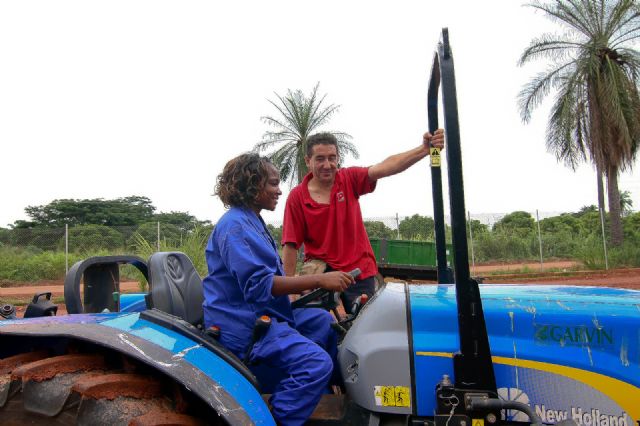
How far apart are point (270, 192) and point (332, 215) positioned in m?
0.96

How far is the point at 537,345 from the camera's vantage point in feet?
6.99

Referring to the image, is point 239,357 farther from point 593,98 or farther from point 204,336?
point 593,98

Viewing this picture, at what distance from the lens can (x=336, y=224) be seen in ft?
11.5

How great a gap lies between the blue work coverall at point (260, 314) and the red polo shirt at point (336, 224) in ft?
3.07

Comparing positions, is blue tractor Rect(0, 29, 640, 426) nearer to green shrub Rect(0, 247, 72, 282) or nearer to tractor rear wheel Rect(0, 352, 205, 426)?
tractor rear wheel Rect(0, 352, 205, 426)

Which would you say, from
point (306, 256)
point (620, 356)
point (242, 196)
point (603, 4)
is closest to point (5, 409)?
point (242, 196)

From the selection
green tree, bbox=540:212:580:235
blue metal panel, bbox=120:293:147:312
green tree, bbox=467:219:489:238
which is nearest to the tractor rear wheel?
blue metal panel, bbox=120:293:147:312

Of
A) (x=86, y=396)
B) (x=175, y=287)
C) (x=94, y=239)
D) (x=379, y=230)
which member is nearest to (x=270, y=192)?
(x=175, y=287)

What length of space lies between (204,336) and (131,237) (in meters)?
15.7

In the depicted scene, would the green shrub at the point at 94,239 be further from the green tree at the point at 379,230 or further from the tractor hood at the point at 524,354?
the tractor hood at the point at 524,354

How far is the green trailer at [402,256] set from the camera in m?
14.1

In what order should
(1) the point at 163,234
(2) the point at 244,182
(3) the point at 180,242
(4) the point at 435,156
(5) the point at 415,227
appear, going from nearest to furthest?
(2) the point at 244,182, (4) the point at 435,156, (3) the point at 180,242, (1) the point at 163,234, (5) the point at 415,227

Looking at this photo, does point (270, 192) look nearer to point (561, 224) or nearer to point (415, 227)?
point (415, 227)

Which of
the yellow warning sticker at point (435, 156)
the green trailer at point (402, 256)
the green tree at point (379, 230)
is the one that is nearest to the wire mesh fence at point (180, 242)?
the green tree at point (379, 230)
